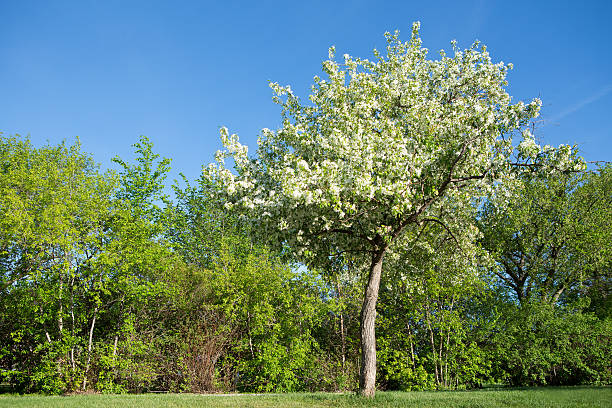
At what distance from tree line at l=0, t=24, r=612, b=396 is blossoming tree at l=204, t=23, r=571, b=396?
61 mm

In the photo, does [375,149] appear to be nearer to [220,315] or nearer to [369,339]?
[369,339]

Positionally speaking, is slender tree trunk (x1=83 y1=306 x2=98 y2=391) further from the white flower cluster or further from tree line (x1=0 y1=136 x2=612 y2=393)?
the white flower cluster

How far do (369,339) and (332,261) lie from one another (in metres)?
2.69

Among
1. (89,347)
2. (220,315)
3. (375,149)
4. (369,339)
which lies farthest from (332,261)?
(89,347)

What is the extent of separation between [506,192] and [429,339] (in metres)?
9.68

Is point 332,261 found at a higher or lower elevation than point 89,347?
higher

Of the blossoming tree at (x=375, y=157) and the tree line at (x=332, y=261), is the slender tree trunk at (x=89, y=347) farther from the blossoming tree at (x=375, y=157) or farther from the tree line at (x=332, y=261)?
the blossoming tree at (x=375, y=157)

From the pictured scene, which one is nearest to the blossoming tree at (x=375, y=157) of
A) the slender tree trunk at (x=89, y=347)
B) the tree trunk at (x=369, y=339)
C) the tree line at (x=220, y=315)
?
the tree trunk at (x=369, y=339)

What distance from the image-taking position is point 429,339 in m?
19.2

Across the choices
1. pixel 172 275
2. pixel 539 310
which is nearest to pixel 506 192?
pixel 539 310

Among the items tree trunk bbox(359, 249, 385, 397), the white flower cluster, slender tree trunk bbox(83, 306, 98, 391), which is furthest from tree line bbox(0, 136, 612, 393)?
the white flower cluster

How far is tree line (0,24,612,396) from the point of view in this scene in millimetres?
10961

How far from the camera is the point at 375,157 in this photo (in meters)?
10.2

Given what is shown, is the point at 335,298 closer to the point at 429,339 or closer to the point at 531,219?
the point at 429,339
